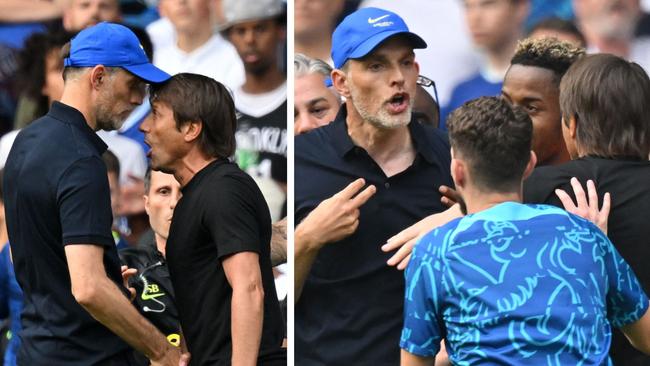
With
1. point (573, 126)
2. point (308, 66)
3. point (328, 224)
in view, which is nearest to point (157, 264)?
point (328, 224)

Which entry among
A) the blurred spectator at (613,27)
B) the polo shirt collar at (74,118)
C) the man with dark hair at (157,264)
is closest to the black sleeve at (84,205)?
the polo shirt collar at (74,118)

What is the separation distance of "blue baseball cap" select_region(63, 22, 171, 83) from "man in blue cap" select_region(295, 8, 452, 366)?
25.4 inches

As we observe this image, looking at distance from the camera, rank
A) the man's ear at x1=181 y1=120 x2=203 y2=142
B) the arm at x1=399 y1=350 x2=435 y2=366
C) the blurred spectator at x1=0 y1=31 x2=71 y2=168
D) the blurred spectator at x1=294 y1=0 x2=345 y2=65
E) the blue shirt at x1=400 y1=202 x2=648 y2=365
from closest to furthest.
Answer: the blue shirt at x1=400 y1=202 x2=648 y2=365, the arm at x1=399 y1=350 x2=435 y2=366, the man's ear at x1=181 y1=120 x2=203 y2=142, the blurred spectator at x1=294 y1=0 x2=345 y2=65, the blurred spectator at x1=0 y1=31 x2=71 y2=168

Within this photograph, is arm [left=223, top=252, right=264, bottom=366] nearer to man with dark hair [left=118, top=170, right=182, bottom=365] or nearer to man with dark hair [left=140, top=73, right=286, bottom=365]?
man with dark hair [left=140, top=73, right=286, bottom=365]

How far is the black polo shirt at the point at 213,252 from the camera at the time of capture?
129 inches

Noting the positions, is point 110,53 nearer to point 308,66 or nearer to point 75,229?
point 75,229

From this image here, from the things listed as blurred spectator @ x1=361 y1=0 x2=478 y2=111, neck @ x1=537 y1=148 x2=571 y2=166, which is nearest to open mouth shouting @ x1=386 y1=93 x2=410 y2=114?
blurred spectator @ x1=361 y1=0 x2=478 y2=111

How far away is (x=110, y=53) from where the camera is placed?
11.6 ft

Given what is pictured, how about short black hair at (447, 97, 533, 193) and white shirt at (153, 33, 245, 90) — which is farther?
white shirt at (153, 33, 245, 90)

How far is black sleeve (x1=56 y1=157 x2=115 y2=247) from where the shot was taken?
327 centimetres

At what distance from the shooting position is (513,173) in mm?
2791

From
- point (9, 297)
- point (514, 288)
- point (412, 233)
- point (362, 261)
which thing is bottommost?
point (9, 297)

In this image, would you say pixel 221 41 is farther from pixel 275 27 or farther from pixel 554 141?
pixel 554 141

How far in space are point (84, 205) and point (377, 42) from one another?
1085 mm
